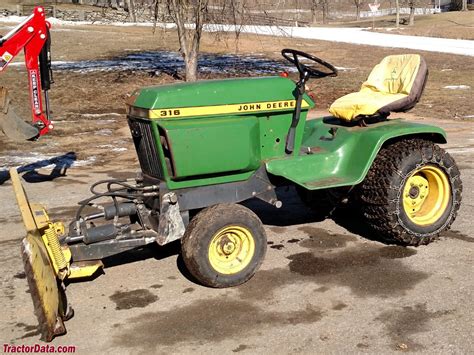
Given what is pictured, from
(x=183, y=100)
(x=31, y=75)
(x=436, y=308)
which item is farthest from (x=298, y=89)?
(x=31, y=75)

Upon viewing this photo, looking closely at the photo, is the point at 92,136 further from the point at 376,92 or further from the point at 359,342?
the point at 359,342

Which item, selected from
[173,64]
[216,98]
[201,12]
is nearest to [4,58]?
[216,98]

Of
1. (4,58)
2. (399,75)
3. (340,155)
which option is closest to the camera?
(340,155)

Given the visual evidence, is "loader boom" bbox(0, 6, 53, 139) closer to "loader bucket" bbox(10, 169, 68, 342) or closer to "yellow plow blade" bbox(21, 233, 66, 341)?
"loader bucket" bbox(10, 169, 68, 342)

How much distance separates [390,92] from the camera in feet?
18.9

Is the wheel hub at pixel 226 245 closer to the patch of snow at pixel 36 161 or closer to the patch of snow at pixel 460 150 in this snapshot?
the patch of snow at pixel 36 161

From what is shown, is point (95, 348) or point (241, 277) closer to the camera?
point (95, 348)

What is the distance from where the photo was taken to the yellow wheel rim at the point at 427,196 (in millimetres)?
5398

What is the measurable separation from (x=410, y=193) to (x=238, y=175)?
5.21ft

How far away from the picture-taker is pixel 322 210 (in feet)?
20.7

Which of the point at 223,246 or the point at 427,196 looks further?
the point at 427,196

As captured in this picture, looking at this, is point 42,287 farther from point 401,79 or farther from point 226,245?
point 401,79

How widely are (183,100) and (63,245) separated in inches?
52.6

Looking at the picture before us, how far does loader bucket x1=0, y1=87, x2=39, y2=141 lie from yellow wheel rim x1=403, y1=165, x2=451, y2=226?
442 cm
